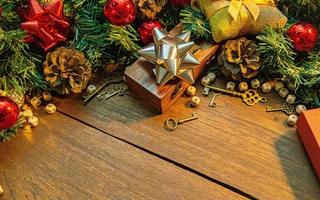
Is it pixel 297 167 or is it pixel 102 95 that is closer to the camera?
pixel 297 167

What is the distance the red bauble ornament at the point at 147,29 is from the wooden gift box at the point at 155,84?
0.16 ft

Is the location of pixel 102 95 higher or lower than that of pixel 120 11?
lower

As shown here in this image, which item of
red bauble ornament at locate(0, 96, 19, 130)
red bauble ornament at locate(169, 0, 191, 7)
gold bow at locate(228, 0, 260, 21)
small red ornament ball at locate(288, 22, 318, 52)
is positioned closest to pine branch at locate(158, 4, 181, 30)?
red bauble ornament at locate(169, 0, 191, 7)

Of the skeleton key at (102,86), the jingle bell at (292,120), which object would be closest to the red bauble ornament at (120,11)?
the skeleton key at (102,86)

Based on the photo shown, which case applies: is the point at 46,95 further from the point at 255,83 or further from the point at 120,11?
the point at 255,83

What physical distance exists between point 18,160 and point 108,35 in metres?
0.27

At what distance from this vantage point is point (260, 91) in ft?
2.45

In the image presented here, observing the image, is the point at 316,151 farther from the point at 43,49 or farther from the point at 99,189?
the point at 43,49

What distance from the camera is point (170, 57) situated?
682 mm

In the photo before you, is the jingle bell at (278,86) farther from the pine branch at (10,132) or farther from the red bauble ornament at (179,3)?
the pine branch at (10,132)

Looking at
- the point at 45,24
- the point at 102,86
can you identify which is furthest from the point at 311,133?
the point at 45,24

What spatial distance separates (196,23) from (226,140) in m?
0.23

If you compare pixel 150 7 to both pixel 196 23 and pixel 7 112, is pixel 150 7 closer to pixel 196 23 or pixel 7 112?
pixel 196 23

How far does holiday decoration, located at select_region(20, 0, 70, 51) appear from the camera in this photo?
708 mm
